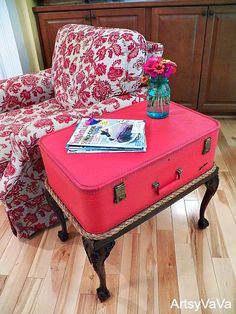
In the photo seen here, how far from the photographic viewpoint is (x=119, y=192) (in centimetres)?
80

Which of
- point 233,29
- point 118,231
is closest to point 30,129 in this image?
point 118,231

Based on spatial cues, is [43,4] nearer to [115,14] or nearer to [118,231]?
[115,14]

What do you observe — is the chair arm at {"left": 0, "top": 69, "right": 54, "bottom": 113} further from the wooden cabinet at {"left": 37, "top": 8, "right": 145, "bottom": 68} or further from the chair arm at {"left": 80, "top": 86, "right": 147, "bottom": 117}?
the chair arm at {"left": 80, "top": 86, "right": 147, "bottom": 117}

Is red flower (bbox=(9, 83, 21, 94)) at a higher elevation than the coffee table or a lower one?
higher

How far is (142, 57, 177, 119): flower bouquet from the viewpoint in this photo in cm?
97

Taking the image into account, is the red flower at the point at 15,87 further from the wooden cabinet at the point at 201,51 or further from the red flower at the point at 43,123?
the wooden cabinet at the point at 201,51

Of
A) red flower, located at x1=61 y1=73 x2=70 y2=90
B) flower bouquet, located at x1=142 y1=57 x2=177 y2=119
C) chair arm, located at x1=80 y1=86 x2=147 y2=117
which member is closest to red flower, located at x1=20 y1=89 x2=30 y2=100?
red flower, located at x1=61 y1=73 x2=70 y2=90

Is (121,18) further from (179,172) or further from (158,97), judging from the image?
(179,172)

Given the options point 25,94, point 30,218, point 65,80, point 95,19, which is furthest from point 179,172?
point 95,19

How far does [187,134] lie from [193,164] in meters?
0.13

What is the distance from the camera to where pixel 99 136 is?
945 millimetres

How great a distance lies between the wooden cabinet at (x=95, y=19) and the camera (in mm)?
1933

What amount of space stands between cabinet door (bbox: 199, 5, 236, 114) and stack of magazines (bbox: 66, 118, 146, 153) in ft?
4.36

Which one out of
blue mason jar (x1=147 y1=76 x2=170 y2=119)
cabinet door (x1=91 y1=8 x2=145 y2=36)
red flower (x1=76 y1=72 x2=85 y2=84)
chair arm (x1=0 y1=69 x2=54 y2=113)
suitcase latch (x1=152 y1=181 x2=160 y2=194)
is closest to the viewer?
suitcase latch (x1=152 y1=181 x2=160 y2=194)
